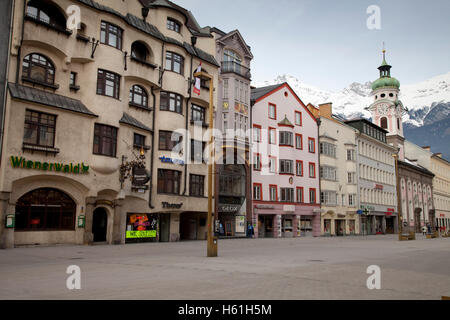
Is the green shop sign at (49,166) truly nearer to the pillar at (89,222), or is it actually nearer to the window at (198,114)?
the pillar at (89,222)

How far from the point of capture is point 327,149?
58750 mm

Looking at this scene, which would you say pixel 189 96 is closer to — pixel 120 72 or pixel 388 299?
pixel 120 72

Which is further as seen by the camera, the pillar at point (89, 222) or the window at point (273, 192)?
the window at point (273, 192)

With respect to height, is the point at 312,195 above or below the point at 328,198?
above

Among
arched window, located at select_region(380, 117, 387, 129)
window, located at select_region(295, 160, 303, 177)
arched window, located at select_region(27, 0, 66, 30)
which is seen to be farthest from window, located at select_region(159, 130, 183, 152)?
arched window, located at select_region(380, 117, 387, 129)

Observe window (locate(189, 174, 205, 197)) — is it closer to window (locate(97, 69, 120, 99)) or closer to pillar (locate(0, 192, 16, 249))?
window (locate(97, 69, 120, 99))

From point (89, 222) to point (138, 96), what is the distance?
1073cm

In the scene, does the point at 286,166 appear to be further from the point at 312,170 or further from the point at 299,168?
the point at 312,170

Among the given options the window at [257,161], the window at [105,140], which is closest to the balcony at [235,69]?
the window at [257,161]

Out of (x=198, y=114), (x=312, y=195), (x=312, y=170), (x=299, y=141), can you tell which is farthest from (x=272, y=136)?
(x=198, y=114)

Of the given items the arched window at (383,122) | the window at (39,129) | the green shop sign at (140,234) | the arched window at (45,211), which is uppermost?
the arched window at (383,122)

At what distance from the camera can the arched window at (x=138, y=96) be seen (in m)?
32.7

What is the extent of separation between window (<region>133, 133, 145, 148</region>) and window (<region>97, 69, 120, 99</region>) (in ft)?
11.3
